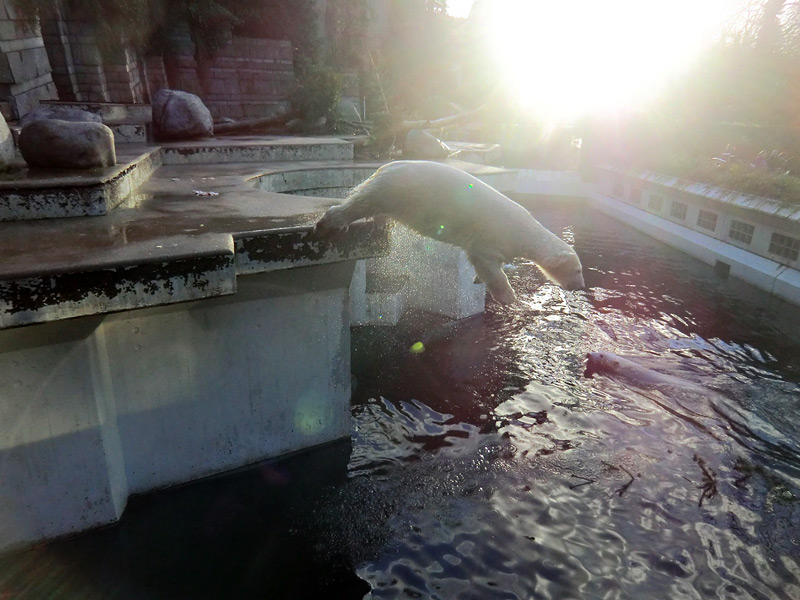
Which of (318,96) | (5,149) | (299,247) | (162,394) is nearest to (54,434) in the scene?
(162,394)

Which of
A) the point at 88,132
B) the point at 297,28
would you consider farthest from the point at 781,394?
the point at 297,28

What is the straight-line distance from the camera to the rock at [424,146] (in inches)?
509

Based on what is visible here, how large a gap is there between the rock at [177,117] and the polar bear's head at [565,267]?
32.7ft

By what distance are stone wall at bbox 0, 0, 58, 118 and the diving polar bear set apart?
9.95 meters

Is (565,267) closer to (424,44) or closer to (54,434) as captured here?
(54,434)

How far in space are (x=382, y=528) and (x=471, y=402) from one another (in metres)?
2.77

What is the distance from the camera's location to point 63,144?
577cm

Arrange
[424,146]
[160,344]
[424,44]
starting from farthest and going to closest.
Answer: [424,44] < [424,146] < [160,344]

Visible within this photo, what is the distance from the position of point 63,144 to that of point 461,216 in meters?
4.59

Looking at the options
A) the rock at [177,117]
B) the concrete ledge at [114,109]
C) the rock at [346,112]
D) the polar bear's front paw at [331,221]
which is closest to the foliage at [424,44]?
the rock at [346,112]

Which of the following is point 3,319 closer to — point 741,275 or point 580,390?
point 580,390

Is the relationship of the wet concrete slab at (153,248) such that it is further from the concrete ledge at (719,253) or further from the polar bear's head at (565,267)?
the concrete ledge at (719,253)

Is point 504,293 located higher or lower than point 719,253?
higher

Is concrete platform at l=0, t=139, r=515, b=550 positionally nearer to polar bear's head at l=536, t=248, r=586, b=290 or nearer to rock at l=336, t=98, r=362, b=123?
polar bear's head at l=536, t=248, r=586, b=290
